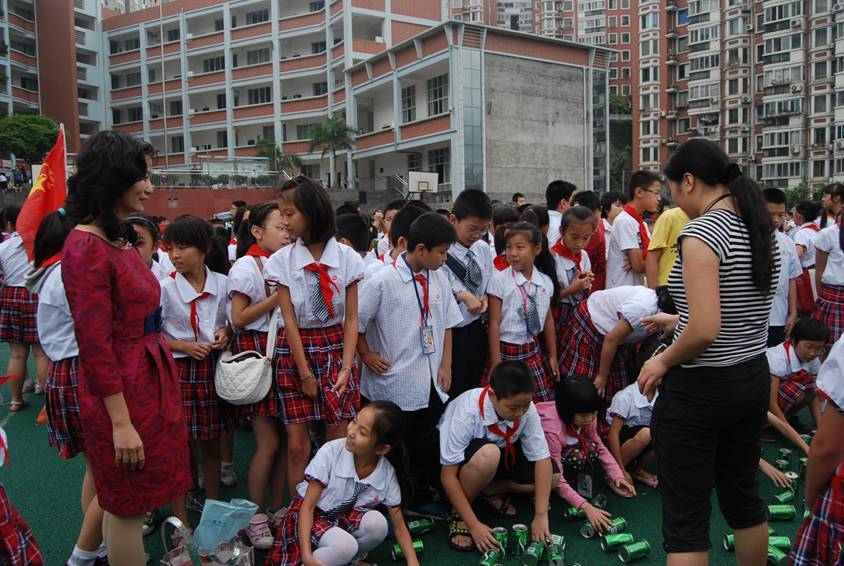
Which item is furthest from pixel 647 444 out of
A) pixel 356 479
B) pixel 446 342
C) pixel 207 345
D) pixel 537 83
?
pixel 537 83

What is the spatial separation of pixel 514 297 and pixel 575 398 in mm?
737

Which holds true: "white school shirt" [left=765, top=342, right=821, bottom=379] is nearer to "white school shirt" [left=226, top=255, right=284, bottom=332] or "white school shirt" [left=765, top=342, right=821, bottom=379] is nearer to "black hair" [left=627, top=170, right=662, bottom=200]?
"black hair" [left=627, top=170, right=662, bottom=200]

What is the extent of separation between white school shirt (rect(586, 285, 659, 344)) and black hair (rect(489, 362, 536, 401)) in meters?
0.99

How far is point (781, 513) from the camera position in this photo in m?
3.50

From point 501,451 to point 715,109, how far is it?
5607 centimetres

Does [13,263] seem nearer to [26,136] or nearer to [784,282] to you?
[784,282]

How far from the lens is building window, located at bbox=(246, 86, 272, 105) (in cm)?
4234

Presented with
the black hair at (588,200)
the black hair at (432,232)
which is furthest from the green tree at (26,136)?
the black hair at (432,232)

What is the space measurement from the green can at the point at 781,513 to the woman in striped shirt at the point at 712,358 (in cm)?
125

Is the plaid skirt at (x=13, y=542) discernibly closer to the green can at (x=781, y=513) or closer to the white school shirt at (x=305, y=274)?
the white school shirt at (x=305, y=274)

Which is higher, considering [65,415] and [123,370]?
[123,370]

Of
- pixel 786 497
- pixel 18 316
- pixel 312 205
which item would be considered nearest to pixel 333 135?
pixel 18 316

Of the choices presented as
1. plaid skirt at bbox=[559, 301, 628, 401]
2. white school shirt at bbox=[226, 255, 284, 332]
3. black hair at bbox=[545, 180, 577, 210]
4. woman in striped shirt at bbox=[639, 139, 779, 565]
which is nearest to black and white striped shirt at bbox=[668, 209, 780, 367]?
woman in striped shirt at bbox=[639, 139, 779, 565]

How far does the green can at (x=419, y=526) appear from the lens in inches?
136
